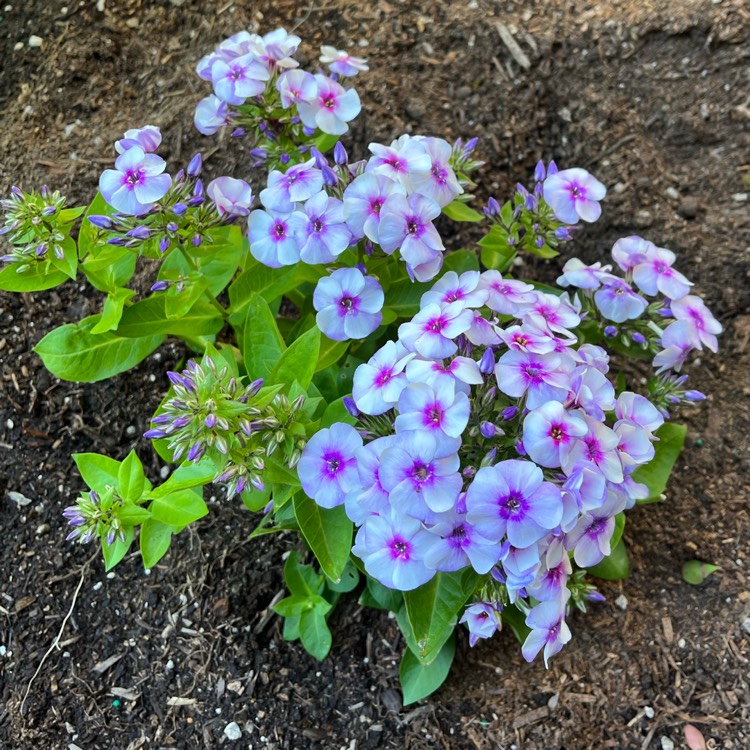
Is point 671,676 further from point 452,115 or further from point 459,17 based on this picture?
point 459,17

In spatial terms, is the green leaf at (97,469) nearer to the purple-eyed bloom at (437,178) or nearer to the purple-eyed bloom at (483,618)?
the purple-eyed bloom at (483,618)

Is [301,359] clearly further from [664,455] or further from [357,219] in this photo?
[664,455]

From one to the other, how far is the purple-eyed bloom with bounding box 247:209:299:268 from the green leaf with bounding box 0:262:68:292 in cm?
61

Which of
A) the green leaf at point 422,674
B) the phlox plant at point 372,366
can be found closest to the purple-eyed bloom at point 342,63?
the phlox plant at point 372,366

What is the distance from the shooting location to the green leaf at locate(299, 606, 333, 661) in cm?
254

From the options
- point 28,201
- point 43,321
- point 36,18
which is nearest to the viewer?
point 28,201

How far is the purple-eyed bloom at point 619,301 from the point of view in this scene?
2.34 metres

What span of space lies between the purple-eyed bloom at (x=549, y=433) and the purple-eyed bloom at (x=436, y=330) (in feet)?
0.87

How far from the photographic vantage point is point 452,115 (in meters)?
3.39

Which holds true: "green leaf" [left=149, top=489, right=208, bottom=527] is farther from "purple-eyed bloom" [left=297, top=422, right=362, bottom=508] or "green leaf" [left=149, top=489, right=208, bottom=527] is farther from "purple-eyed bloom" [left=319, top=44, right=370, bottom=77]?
"purple-eyed bloom" [left=319, top=44, right=370, bottom=77]

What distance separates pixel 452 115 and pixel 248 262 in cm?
135

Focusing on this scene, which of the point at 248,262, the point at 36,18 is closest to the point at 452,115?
the point at 248,262

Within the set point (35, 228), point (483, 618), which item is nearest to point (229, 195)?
point (35, 228)

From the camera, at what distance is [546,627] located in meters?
1.94
